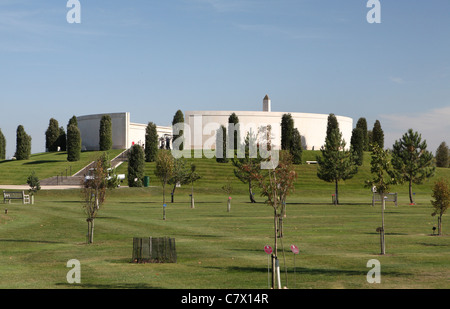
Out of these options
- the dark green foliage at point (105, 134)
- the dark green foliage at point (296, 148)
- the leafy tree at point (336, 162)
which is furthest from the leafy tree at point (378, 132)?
the leafy tree at point (336, 162)

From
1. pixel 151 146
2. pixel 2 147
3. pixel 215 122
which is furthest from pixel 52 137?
pixel 215 122

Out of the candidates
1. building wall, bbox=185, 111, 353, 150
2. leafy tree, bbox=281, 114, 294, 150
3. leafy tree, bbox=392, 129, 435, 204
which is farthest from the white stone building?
leafy tree, bbox=392, 129, 435, 204

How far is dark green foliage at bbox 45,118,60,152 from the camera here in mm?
126250

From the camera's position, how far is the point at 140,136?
129 m

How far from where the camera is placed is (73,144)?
336 ft

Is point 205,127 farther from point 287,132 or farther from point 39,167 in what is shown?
point 39,167

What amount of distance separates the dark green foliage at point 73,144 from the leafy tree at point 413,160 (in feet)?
199

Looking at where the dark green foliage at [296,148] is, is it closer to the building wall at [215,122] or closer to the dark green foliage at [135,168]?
the building wall at [215,122]

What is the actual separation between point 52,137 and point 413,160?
284 ft

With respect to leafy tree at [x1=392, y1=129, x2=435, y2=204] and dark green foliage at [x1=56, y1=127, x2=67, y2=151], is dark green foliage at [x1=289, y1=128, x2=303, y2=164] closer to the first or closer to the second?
leafy tree at [x1=392, y1=129, x2=435, y2=204]

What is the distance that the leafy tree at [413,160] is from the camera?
67.9 metres

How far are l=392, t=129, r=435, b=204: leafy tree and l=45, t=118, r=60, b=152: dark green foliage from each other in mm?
84187

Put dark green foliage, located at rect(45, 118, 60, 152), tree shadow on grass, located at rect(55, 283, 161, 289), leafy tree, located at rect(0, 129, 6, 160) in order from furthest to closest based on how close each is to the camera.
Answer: dark green foliage, located at rect(45, 118, 60, 152) < leafy tree, located at rect(0, 129, 6, 160) < tree shadow on grass, located at rect(55, 283, 161, 289)
